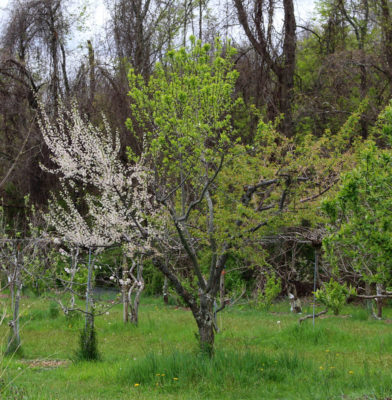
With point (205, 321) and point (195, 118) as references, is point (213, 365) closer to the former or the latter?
point (205, 321)

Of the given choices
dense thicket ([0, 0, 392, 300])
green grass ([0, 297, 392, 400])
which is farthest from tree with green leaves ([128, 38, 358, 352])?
dense thicket ([0, 0, 392, 300])

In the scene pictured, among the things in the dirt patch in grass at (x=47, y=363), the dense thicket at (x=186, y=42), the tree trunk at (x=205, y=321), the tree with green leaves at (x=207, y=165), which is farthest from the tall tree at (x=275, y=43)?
the dirt patch in grass at (x=47, y=363)

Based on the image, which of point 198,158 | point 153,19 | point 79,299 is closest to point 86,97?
point 153,19

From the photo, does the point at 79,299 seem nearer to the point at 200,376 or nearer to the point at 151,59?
the point at 151,59

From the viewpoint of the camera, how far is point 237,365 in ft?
19.9


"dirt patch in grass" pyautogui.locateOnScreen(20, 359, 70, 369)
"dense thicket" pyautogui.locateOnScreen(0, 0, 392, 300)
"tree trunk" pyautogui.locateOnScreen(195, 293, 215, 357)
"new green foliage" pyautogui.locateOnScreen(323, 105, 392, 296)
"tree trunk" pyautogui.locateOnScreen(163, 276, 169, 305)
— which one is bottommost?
"tree trunk" pyautogui.locateOnScreen(163, 276, 169, 305)

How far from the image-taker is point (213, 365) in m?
6.02

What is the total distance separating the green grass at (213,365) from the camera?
554cm

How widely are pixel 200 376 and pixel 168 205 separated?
7.25ft

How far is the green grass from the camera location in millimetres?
5539

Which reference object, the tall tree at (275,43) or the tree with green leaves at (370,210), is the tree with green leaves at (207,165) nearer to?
the tree with green leaves at (370,210)

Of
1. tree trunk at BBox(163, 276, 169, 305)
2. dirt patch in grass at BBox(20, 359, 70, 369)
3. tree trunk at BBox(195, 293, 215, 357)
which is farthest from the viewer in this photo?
tree trunk at BBox(163, 276, 169, 305)

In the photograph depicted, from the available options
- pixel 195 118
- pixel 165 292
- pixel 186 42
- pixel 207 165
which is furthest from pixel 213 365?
pixel 186 42

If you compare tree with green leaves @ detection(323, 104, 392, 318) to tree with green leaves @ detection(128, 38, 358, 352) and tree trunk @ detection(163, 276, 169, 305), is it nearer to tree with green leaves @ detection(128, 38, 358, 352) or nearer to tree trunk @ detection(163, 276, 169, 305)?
tree with green leaves @ detection(128, 38, 358, 352)
